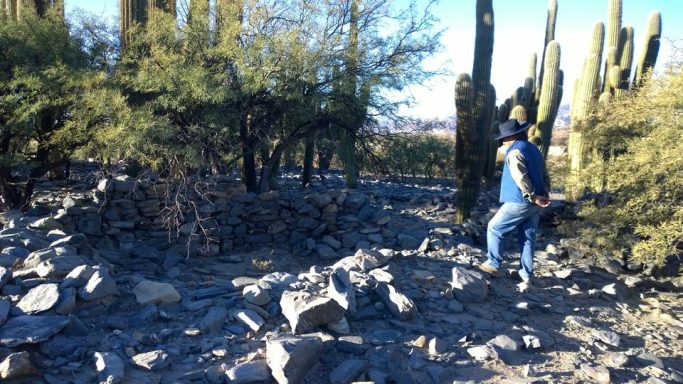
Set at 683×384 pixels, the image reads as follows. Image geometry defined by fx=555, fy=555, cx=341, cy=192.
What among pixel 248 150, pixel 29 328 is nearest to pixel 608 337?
pixel 29 328

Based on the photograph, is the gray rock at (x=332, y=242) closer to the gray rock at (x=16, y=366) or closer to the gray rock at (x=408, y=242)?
the gray rock at (x=408, y=242)

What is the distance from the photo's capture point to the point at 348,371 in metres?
A: 4.20

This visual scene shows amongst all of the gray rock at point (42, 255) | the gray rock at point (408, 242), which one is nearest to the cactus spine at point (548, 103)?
the gray rock at point (408, 242)

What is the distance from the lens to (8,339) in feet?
13.1

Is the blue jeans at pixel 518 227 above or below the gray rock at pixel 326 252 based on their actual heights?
above

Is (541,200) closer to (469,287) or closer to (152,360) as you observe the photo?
(469,287)

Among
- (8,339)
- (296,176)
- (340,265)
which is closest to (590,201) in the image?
(340,265)

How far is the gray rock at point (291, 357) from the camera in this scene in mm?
4008

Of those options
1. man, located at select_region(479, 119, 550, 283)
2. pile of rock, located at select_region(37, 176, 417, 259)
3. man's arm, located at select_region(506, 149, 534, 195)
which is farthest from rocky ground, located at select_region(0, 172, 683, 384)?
pile of rock, located at select_region(37, 176, 417, 259)

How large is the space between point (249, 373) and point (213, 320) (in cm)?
83

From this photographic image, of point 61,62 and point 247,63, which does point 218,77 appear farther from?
point 61,62

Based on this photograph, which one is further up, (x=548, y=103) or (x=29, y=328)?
(x=548, y=103)

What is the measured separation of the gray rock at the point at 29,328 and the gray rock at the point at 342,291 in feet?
7.18

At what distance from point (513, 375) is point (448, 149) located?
15061mm
